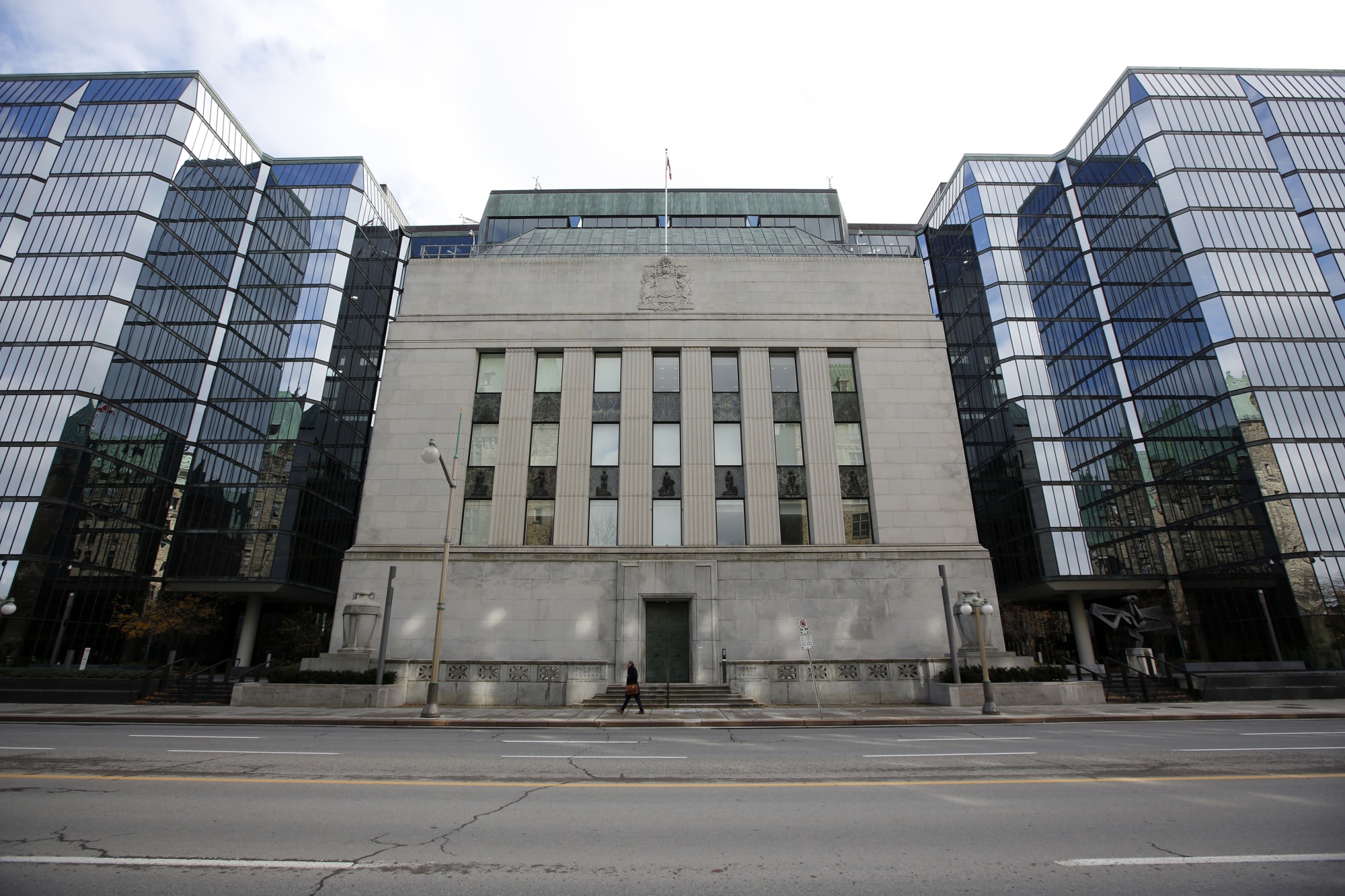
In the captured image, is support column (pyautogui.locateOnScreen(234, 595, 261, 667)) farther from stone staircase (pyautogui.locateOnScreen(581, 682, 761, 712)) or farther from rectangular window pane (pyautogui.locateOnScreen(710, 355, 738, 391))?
rectangular window pane (pyautogui.locateOnScreen(710, 355, 738, 391))

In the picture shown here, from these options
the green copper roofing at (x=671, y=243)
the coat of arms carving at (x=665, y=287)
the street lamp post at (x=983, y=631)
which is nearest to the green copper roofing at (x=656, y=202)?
the green copper roofing at (x=671, y=243)

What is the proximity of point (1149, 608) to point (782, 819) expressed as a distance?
121ft

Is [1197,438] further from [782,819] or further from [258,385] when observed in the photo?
[258,385]

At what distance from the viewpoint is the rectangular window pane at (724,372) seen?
3269 cm

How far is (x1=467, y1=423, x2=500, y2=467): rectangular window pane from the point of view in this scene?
30859mm

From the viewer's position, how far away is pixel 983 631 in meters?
24.4

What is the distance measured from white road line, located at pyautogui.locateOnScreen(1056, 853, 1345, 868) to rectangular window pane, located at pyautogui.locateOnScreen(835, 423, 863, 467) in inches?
1000

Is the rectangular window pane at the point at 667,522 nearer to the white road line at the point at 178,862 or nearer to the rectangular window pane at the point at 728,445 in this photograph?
the rectangular window pane at the point at 728,445

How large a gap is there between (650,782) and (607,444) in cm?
2269

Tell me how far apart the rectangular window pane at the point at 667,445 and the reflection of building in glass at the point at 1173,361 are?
35.3 m

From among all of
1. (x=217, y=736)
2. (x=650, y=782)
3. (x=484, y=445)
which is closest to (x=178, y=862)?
(x=650, y=782)

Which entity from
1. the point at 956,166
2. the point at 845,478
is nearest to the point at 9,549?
the point at 845,478

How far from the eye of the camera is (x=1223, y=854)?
5.93m

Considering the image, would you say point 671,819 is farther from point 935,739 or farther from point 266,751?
point 935,739
